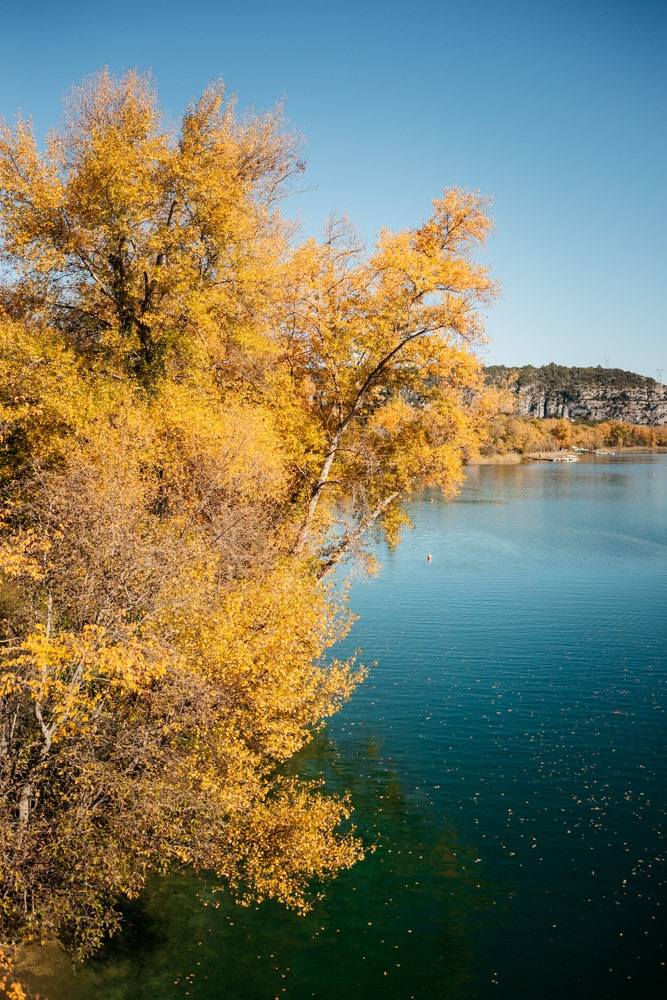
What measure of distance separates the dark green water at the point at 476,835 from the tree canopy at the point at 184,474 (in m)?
1.15

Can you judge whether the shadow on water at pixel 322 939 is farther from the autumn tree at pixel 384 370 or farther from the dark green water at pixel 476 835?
the autumn tree at pixel 384 370

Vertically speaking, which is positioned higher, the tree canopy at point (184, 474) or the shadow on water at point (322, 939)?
the tree canopy at point (184, 474)

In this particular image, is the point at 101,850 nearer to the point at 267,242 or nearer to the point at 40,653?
the point at 40,653

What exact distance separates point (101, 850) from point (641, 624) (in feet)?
99.4

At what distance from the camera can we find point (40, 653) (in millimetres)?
10625

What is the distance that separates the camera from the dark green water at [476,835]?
13.4 meters

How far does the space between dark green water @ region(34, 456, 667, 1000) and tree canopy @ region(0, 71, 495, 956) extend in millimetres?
1153

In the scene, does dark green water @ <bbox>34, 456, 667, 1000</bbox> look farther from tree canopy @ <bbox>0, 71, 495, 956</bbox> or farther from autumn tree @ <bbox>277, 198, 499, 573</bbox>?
autumn tree @ <bbox>277, 198, 499, 573</bbox>

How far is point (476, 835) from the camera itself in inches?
709

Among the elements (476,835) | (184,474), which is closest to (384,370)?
(184,474)

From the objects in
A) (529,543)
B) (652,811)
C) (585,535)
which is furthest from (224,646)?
(585,535)

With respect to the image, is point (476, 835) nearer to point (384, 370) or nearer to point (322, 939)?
point (322, 939)

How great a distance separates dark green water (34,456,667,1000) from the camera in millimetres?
13391

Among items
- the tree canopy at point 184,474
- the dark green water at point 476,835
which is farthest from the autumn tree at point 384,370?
the dark green water at point 476,835
